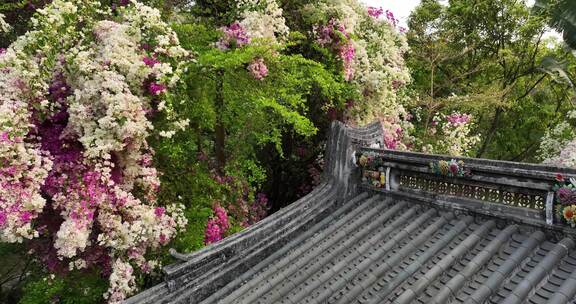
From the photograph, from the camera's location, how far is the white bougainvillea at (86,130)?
5414mm

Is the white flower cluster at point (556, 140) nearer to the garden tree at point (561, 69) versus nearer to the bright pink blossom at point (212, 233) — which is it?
the garden tree at point (561, 69)

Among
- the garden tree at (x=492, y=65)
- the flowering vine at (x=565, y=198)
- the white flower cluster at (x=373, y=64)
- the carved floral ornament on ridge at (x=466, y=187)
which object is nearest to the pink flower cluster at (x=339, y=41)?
the white flower cluster at (x=373, y=64)

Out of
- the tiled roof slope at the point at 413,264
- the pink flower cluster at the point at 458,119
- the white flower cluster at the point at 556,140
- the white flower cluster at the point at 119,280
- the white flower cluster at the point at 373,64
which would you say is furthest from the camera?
the white flower cluster at the point at 556,140

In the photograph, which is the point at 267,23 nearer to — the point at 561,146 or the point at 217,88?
the point at 217,88

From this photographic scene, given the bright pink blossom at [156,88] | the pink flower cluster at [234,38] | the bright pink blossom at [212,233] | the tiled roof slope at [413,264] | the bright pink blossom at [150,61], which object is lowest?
the bright pink blossom at [212,233]

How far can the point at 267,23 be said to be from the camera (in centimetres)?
829

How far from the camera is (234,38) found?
823cm

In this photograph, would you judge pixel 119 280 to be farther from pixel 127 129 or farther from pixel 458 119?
pixel 458 119

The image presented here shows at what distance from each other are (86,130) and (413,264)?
4.97m

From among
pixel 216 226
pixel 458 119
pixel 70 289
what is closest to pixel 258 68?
pixel 216 226

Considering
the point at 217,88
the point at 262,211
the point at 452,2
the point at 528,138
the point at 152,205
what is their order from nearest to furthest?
the point at 152,205 → the point at 217,88 → the point at 262,211 → the point at 452,2 → the point at 528,138

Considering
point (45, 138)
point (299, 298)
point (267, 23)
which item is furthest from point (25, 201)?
point (267, 23)

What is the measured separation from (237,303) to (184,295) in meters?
0.76

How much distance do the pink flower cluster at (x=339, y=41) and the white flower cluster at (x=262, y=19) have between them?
170 centimetres
